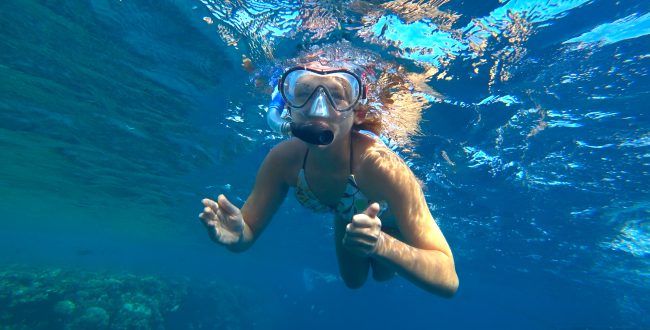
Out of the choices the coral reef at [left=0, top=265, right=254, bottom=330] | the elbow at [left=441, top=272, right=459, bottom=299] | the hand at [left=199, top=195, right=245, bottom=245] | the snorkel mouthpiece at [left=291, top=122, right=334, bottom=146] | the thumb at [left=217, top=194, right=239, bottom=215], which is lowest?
the coral reef at [left=0, top=265, right=254, bottom=330]

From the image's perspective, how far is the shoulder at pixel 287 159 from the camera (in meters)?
4.93

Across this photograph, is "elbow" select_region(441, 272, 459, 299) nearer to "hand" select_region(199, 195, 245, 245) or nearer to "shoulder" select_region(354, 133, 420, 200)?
"shoulder" select_region(354, 133, 420, 200)

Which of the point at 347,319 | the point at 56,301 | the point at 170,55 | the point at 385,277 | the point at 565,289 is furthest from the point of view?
the point at 347,319

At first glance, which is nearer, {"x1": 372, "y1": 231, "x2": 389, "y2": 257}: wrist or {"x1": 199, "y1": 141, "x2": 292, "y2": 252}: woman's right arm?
{"x1": 372, "y1": 231, "x2": 389, "y2": 257}: wrist

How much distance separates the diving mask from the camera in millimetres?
4168

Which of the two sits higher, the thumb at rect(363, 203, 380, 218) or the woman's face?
the woman's face

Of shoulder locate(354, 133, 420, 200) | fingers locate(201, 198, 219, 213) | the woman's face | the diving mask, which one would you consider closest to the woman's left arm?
shoulder locate(354, 133, 420, 200)

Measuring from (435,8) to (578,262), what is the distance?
2815 centimetres

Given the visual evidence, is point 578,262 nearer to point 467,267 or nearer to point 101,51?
point 467,267

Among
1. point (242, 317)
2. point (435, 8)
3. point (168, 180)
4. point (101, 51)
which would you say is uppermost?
point (435, 8)

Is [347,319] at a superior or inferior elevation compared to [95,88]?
inferior

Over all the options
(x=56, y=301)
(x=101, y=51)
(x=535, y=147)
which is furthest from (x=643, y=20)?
(x=56, y=301)

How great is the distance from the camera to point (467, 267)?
39.4m

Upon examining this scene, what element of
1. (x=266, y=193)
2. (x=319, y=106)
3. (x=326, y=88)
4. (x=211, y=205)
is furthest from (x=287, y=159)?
(x=211, y=205)
